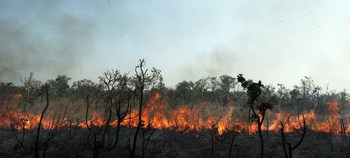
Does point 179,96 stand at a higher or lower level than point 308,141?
higher

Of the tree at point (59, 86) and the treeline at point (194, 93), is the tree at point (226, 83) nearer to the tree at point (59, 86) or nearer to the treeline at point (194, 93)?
the treeline at point (194, 93)

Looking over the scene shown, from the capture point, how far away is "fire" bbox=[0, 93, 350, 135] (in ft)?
260

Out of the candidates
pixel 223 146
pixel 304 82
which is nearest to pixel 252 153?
pixel 223 146

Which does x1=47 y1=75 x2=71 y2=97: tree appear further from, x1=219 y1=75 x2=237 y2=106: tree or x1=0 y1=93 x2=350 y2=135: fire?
x1=219 y1=75 x2=237 y2=106: tree

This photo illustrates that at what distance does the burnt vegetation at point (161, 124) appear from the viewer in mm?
58531

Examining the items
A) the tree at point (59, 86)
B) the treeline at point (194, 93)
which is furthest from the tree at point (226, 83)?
the tree at point (59, 86)

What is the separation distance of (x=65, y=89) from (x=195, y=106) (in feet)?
166

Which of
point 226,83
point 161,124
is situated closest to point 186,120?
point 161,124

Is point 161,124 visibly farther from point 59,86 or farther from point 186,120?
point 59,86

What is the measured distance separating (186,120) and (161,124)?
921cm

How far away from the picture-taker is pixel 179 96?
4569 inches

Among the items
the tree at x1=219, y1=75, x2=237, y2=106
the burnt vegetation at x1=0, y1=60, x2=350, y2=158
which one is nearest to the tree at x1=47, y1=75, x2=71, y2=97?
the burnt vegetation at x1=0, y1=60, x2=350, y2=158

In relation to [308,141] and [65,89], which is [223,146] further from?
[65,89]

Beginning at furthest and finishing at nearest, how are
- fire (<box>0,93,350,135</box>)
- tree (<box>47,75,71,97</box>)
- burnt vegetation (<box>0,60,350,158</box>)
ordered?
1. tree (<box>47,75,71,97</box>)
2. fire (<box>0,93,350,135</box>)
3. burnt vegetation (<box>0,60,350,158</box>)
